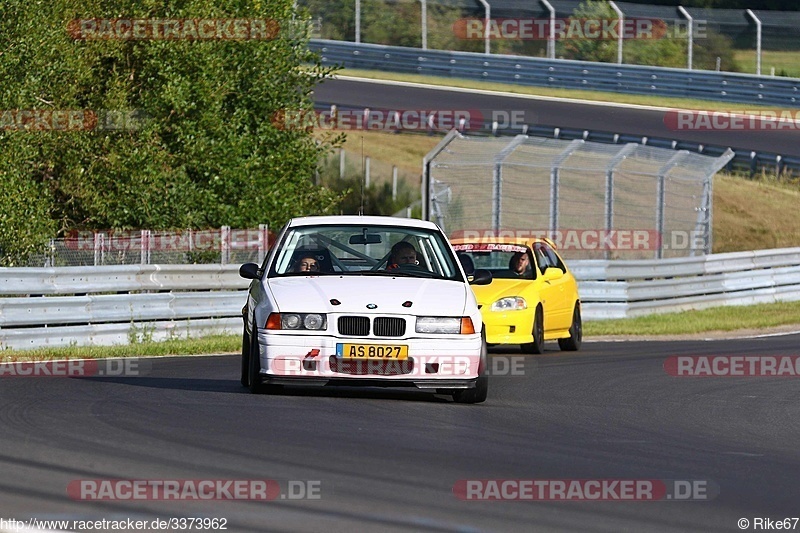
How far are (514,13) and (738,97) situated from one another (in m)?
6.44

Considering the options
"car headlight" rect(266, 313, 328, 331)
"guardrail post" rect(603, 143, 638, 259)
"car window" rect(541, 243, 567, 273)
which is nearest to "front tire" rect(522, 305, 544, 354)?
"car window" rect(541, 243, 567, 273)

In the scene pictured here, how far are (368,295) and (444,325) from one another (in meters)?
0.60

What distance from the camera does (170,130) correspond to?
2517cm

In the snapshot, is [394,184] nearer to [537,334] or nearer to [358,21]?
[358,21]

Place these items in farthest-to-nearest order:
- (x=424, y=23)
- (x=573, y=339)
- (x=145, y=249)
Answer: (x=424, y=23), (x=145, y=249), (x=573, y=339)

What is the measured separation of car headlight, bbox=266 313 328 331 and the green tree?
12.6 m

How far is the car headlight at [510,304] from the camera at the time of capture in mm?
16766

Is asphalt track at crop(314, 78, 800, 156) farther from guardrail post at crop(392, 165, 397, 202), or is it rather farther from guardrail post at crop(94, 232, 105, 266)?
guardrail post at crop(94, 232, 105, 266)

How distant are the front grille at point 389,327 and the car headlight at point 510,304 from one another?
19.7 feet

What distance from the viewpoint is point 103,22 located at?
24.5 m

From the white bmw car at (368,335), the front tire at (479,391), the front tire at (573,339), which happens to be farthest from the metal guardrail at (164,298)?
the front tire at (479,391)

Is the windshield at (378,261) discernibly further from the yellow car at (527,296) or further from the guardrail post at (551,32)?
the guardrail post at (551,32)

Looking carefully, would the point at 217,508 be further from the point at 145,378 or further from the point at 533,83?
the point at 533,83

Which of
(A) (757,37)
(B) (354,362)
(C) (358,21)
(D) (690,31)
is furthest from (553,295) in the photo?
(C) (358,21)
